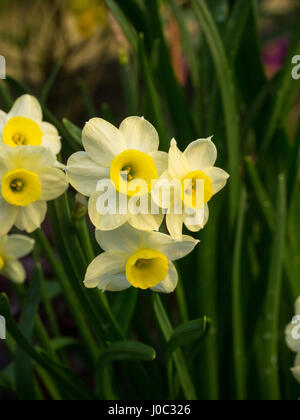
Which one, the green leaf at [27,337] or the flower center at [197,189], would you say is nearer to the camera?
the flower center at [197,189]

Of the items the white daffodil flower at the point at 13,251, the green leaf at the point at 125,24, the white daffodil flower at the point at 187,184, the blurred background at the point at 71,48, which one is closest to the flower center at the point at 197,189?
the white daffodil flower at the point at 187,184

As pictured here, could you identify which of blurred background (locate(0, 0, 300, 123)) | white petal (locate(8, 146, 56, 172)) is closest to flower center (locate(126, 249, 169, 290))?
white petal (locate(8, 146, 56, 172))

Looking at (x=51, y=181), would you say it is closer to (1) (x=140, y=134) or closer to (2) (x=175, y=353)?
(1) (x=140, y=134)

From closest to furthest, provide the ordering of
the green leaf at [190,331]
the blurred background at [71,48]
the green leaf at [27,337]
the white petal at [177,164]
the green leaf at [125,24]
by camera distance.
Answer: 1. the white petal at [177,164]
2. the green leaf at [190,331]
3. the green leaf at [27,337]
4. the green leaf at [125,24]
5. the blurred background at [71,48]

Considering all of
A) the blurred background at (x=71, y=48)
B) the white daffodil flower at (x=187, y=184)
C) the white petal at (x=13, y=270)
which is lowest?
the white daffodil flower at (x=187, y=184)

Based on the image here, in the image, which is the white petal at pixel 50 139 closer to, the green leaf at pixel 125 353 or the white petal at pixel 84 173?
the white petal at pixel 84 173

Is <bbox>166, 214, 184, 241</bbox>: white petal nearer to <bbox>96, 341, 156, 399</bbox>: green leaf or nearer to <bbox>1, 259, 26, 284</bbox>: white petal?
<bbox>96, 341, 156, 399</bbox>: green leaf

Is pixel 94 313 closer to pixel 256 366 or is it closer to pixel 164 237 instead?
pixel 164 237
